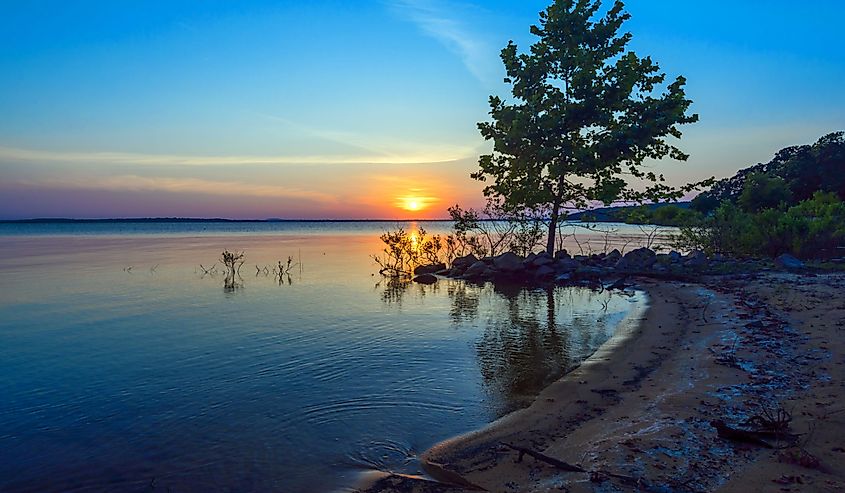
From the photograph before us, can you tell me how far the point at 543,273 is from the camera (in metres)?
24.5

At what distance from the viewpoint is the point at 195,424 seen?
288 inches

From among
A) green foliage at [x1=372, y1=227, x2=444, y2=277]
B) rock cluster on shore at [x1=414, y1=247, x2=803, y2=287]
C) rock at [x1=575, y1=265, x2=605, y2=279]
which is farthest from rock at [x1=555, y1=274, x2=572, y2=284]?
green foliage at [x1=372, y1=227, x2=444, y2=277]

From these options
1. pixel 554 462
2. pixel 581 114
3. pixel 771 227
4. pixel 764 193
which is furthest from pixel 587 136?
pixel 764 193

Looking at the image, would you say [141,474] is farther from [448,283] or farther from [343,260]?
[343,260]

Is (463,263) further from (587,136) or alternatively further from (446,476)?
(446,476)

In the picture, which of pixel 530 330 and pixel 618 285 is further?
pixel 618 285

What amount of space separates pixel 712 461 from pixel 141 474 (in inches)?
260

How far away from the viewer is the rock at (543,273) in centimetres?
2442

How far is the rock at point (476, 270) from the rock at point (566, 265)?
12.3 ft

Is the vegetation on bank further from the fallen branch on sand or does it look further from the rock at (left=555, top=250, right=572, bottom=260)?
the fallen branch on sand

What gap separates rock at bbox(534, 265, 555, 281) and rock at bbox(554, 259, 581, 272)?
0.57 metres

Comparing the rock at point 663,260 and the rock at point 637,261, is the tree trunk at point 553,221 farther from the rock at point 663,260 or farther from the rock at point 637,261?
the rock at point 663,260

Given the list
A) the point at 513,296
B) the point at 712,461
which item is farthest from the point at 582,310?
the point at 712,461

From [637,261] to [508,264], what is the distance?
23.1 ft
